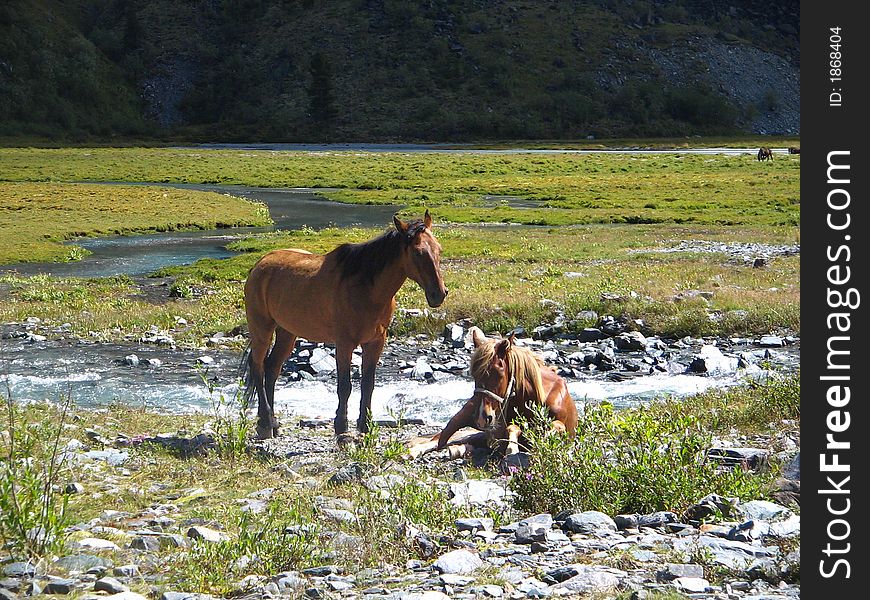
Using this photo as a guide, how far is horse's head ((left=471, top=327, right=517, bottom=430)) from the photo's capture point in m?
10.2

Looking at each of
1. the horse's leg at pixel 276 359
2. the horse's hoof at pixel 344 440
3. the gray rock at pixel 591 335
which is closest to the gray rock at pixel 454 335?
the gray rock at pixel 591 335

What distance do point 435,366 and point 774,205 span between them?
33074 mm

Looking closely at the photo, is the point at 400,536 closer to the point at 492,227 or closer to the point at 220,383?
the point at 220,383

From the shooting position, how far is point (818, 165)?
277 inches

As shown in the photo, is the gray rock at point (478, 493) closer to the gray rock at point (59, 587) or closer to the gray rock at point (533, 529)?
the gray rock at point (533, 529)

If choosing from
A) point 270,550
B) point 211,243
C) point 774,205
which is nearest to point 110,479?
point 270,550

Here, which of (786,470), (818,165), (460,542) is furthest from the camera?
(786,470)

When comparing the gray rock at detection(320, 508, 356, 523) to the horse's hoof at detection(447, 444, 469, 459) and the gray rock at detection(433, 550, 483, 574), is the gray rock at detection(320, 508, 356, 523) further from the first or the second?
the horse's hoof at detection(447, 444, 469, 459)

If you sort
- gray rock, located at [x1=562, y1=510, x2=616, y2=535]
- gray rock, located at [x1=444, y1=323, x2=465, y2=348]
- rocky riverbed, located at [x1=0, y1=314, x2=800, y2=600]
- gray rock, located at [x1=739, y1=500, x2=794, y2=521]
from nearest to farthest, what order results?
rocky riverbed, located at [x1=0, y1=314, x2=800, y2=600] → gray rock, located at [x1=562, y1=510, x2=616, y2=535] → gray rock, located at [x1=739, y1=500, x2=794, y2=521] → gray rock, located at [x1=444, y1=323, x2=465, y2=348]

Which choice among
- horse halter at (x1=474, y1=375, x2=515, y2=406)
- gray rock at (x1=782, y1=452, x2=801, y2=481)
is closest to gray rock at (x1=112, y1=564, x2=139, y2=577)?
horse halter at (x1=474, y1=375, x2=515, y2=406)

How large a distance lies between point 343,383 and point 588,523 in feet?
17.1

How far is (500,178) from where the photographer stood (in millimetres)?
68875

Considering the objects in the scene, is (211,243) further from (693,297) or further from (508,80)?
(508,80)

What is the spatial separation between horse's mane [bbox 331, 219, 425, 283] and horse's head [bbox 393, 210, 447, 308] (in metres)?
0.10
